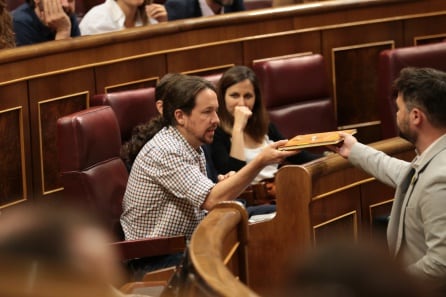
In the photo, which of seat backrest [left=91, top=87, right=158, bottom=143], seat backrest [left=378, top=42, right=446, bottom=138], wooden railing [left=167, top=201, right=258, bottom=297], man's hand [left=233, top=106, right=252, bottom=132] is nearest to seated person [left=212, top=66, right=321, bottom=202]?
man's hand [left=233, top=106, right=252, bottom=132]

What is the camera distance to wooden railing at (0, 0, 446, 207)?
283 centimetres

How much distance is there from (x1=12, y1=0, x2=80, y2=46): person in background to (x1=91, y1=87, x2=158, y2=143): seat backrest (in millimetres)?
409

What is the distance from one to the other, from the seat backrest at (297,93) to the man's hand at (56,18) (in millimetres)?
650

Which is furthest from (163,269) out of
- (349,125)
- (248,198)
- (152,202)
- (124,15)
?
(349,125)

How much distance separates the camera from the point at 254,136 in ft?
9.46

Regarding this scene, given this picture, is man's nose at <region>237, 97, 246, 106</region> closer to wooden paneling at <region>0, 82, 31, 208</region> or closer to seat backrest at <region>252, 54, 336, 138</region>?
seat backrest at <region>252, 54, 336, 138</region>

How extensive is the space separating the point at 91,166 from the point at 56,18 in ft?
2.93

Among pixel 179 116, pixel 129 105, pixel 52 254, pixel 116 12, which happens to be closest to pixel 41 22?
pixel 116 12

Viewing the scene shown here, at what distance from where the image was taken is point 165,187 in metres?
2.29

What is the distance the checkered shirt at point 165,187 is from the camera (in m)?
2.27

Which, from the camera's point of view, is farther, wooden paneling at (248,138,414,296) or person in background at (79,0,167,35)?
person in background at (79,0,167,35)

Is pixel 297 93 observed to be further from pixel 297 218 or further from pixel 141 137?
pixel 297 218

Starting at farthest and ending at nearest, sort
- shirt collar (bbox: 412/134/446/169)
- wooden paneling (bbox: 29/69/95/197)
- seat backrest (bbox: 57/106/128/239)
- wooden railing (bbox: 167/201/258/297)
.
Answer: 1. wooden paneling (bbox: 29/69/95/197)
2. seat backrest (bbox: 57/106/128/239)
3. shirt collar (bbox: 412/134/446/169)
4. wooden railing (bbox: 167/201/258/297)

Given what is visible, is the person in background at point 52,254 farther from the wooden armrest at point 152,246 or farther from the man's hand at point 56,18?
the man's hand at point 56,18
